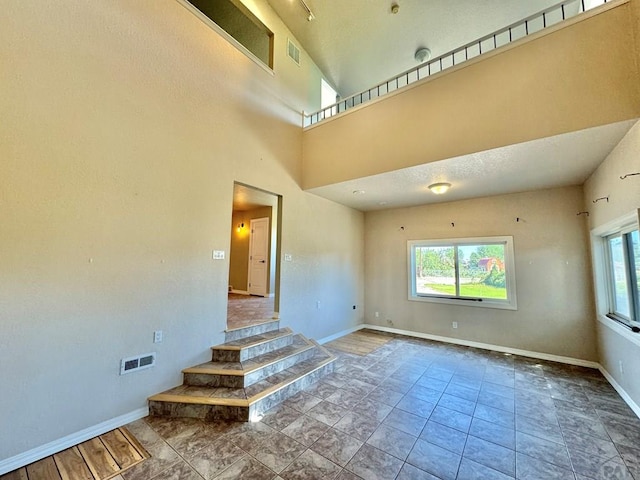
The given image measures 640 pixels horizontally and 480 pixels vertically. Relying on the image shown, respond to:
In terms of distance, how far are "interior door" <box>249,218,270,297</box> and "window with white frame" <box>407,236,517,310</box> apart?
3613 millimetres

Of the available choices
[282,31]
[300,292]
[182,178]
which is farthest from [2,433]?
[282,31]

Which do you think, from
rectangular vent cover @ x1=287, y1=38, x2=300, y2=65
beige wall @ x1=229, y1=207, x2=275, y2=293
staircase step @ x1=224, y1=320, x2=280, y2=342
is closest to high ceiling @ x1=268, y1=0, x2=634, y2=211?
rectangular vent cover @ x1=287, y1=38, x2=300, y2=65

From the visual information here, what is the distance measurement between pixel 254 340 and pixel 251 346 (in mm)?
200

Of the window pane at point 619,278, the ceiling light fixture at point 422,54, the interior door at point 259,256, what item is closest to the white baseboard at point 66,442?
the interior door at point 259,256

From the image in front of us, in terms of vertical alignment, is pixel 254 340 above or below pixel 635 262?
below

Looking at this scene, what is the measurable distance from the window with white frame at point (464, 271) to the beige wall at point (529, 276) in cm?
12

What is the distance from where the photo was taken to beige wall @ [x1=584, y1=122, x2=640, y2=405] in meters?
2.44

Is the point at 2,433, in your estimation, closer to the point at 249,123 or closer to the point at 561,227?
the point at 249,123

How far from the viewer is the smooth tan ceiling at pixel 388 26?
13.8ft

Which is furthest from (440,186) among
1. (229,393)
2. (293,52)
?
(229,393)

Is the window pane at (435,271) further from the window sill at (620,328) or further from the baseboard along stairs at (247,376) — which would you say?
the baseboard along stairs at (247,376)

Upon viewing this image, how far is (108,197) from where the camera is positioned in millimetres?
2457

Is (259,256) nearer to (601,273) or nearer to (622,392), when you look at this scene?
(601,273)

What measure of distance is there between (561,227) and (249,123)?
516 cm
